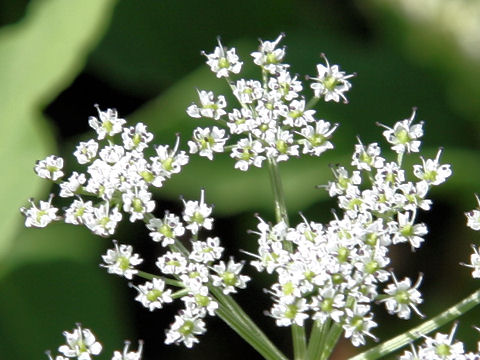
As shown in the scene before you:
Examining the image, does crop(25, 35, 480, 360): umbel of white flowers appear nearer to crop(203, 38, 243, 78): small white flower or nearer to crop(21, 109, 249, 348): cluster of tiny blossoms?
crop(21, 109, 249, 348): cluster of tiny blossoms

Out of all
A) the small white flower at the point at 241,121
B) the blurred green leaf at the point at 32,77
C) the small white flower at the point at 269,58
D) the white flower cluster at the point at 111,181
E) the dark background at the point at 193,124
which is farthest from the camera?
the dark background at the point at 193,124

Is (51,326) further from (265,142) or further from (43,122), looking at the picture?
(265,142)

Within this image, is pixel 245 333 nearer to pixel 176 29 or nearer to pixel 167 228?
pixel 167 228

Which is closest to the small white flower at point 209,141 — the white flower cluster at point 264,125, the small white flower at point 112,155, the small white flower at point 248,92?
the white flower cluster at point 264,125

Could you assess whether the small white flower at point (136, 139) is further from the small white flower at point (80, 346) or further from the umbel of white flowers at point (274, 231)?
the small white flower at point (80, 346)

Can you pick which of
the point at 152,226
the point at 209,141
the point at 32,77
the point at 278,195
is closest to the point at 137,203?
the point at 152,226

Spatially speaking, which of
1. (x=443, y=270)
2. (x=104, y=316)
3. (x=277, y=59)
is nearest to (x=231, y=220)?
(x=104, y=316)
